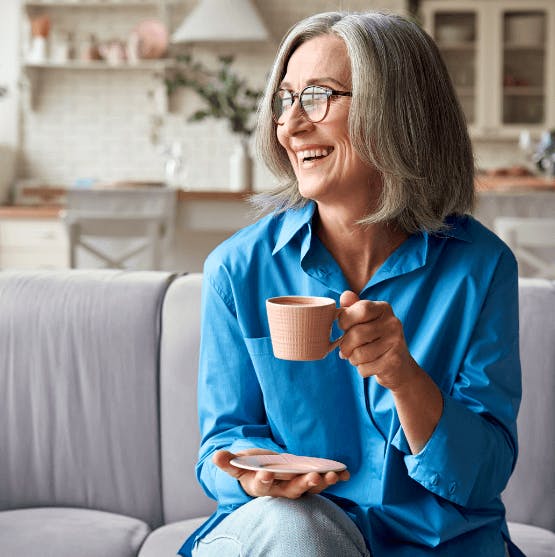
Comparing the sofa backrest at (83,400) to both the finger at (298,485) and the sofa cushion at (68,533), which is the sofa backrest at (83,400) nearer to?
the sofa cushion at (68,533)

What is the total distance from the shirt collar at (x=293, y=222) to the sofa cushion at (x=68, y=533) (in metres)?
0.66

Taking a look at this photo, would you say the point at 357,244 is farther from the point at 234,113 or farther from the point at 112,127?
the point at 112,127

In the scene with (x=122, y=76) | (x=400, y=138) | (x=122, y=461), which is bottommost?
(x=122, y=461)

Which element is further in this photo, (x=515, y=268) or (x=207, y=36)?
(x=207, y=36)

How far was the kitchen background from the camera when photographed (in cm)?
671

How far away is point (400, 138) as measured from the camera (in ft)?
4.24

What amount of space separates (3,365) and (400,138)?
3.33ft

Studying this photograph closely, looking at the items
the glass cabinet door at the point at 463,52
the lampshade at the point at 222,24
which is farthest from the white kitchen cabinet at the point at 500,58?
the lampshade at the point at 222,24

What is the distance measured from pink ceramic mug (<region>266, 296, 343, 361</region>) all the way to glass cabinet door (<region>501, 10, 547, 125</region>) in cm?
616

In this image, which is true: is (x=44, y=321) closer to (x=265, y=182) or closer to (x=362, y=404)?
(x=362, y=404)

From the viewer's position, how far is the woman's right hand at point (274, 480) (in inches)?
43.7

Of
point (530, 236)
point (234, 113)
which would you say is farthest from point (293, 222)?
point (234, 113)

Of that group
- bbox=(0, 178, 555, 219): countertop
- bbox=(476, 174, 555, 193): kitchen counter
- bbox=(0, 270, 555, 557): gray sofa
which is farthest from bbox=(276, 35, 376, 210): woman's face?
bbox=(476, 174, 555, 193): kitchen counter

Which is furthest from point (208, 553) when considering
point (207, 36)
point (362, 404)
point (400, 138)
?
point (207, 36)
